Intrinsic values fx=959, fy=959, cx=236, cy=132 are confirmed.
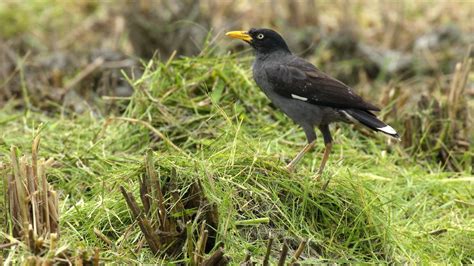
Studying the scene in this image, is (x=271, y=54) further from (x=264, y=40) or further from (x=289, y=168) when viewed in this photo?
(x=289, y=168)

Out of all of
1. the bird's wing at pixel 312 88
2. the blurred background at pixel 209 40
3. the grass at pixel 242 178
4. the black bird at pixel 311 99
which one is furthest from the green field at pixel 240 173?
the blurred background at pixel 209 40

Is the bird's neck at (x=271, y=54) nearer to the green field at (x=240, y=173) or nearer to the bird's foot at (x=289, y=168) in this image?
the green field at (x=240, y=173)

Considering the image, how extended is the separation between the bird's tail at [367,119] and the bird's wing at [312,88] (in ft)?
0.13

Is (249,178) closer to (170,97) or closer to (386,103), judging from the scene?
(170,97)

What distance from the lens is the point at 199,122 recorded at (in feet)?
22.8

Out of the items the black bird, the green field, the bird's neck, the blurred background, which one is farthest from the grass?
the blurred background

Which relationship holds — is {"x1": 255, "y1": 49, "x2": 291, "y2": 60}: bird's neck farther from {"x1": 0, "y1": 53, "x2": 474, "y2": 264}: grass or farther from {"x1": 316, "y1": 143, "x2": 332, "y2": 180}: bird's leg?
{"x1": 316, "y1": 143, "x2": 332, "y2": 180}: bird's leg

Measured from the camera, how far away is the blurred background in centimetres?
888

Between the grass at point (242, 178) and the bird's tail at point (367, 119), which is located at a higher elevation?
the bird's tail at point (367, 119)

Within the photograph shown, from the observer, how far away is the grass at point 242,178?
4.93m

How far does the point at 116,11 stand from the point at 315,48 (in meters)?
2.49

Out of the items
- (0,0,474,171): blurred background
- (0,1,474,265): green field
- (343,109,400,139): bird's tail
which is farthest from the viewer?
(0,0,474,171): blurred background

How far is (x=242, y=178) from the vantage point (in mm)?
5172

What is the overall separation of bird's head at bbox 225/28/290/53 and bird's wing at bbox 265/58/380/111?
1.06 ft
